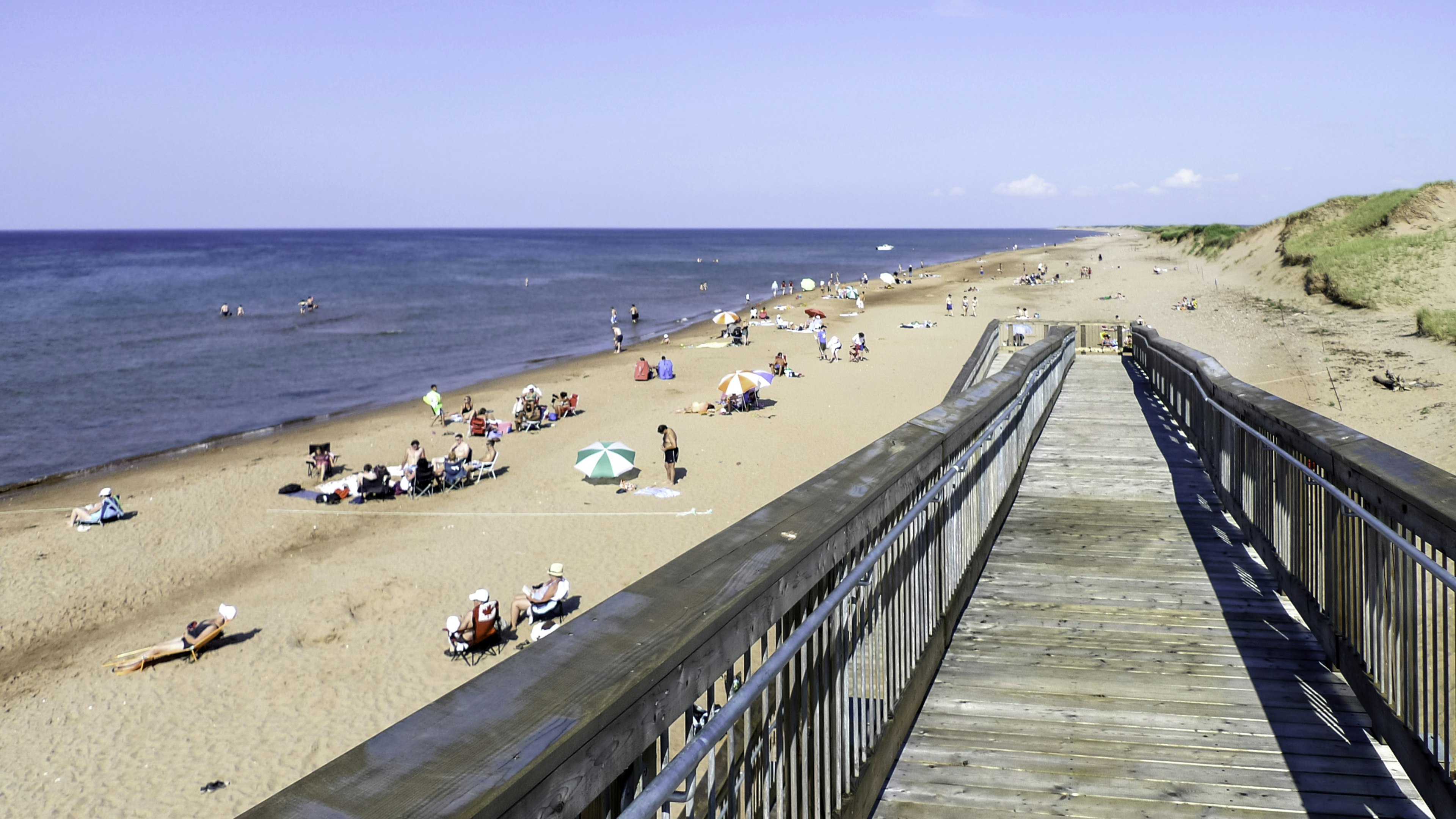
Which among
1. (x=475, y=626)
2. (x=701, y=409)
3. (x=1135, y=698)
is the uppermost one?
(x=1135, y=698)

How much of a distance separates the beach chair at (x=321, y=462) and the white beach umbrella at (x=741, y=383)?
34.1ft

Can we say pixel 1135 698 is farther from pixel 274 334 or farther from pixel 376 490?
pixel 274 334

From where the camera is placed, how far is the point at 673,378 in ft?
119

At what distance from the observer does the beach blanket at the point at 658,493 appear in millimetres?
Result: 20141

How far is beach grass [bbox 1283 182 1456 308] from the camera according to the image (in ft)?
125

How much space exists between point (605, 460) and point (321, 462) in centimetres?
787

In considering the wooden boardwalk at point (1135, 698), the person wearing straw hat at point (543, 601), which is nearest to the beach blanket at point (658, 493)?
the person wearing straw hat at point (543, 601)

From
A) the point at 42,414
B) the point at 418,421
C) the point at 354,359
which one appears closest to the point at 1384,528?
the point at 418,421

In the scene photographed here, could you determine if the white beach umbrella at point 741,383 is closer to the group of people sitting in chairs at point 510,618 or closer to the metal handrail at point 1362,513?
the group of people sitting in chairs at point 510,618

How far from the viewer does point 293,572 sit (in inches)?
667

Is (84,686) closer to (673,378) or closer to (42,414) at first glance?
(673,378)

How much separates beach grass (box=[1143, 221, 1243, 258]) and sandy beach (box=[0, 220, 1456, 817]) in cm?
4325

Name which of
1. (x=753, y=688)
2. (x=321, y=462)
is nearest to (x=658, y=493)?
(x=321, y=462)

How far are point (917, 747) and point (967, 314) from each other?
5480cm
